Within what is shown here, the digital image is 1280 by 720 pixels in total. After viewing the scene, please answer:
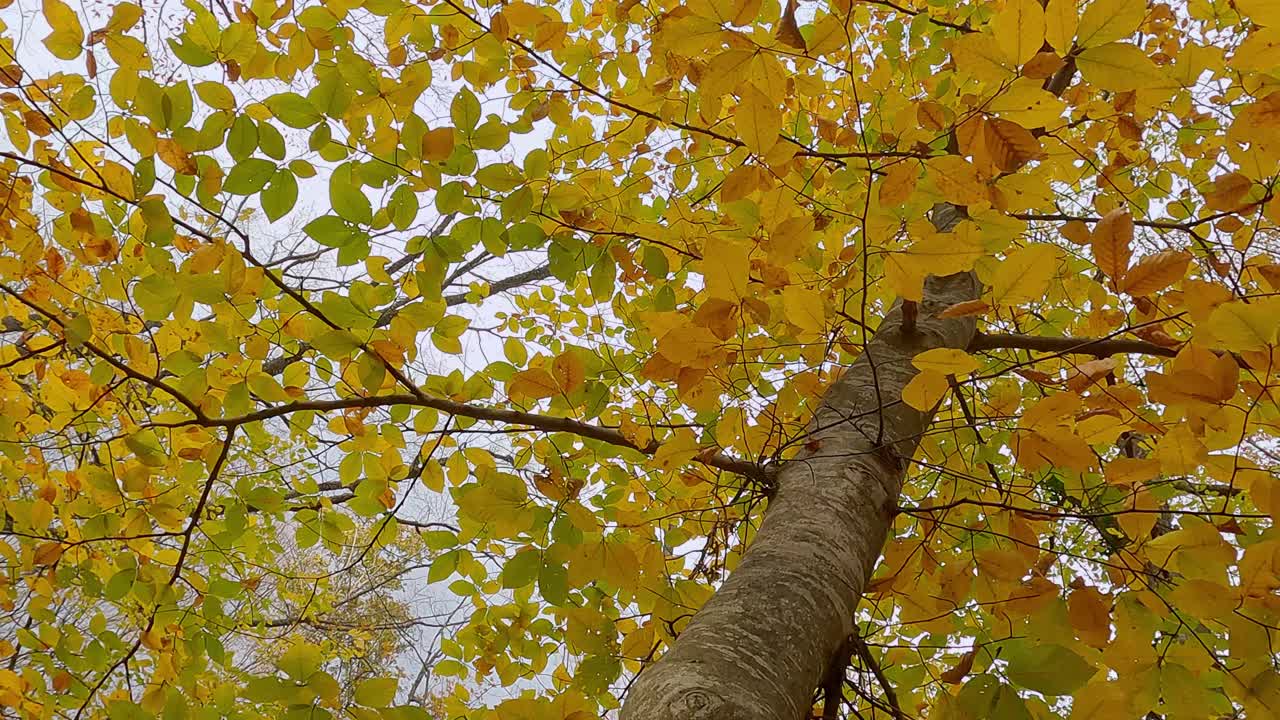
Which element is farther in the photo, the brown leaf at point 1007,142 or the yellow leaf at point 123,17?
the yellow leaf at point 123,17

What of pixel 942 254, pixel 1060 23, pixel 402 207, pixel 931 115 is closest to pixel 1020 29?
pixel 1060 23

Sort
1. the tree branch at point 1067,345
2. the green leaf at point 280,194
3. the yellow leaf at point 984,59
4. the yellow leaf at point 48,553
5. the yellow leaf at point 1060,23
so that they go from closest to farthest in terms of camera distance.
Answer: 1. the yellow leaf at point 1060,23
2. the yellow leaf at point 984,59
3. the green leaf at point 280,194
4. the tree branch at point 1067,345
5. the yellow leaf at point 48,553

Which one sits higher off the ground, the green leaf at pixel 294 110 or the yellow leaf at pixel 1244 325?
the green leaf at pixel 294 110

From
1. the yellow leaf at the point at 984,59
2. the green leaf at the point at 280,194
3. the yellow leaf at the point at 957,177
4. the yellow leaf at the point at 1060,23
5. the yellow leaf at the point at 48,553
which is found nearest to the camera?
the yellow leaf at the point at 1060,23

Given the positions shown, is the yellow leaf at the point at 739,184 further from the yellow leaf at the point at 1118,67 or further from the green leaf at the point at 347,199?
the green leaf at the point at 347,199

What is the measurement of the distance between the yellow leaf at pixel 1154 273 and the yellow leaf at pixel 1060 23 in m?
0.34

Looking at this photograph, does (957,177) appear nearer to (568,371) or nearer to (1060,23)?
(1060,23)

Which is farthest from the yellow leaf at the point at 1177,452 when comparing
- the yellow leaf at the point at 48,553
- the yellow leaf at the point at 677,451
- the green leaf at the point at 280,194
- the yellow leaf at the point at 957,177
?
the yellow leaf at the point at 48,553

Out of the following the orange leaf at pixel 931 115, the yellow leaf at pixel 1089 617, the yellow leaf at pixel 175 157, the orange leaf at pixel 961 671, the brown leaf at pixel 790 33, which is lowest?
the orange leaf at pixel 961 671

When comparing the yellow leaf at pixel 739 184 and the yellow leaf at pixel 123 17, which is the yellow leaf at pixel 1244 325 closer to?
the yellow leaf at pixel 739 184

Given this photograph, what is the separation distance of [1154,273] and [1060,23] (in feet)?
1.26

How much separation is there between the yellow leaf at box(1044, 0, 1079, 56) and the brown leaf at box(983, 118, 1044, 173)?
103 millimetres

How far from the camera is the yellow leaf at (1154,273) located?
2.86ft

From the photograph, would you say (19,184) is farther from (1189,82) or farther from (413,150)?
(1189,82)
